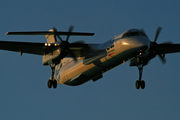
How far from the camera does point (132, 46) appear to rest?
27.4 metres

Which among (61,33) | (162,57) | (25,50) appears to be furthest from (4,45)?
(162,57)

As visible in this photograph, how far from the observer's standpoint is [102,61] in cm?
2980

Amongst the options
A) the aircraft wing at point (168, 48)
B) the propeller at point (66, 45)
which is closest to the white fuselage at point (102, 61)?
the propeller at point (66, 45)

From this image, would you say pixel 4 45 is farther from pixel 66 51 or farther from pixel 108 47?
pixel 108 47

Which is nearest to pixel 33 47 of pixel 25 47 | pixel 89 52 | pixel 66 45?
pixel 25 47

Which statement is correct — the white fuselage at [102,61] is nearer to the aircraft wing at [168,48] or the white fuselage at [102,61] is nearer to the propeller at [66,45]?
the propeller at [66,45]

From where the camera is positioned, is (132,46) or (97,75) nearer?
(132,46)

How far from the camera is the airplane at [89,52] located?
2802 cm

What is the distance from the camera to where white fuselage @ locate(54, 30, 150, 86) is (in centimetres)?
2753

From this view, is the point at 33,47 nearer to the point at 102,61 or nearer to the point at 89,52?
the point at 89,52

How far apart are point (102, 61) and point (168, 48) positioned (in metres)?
8.89

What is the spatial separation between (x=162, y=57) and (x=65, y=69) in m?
9.80

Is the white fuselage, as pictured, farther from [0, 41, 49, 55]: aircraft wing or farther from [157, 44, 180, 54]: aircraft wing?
[157, 44, 180, 54]: aircraft wing

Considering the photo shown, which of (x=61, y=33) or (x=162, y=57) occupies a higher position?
(x=61, y=33)
